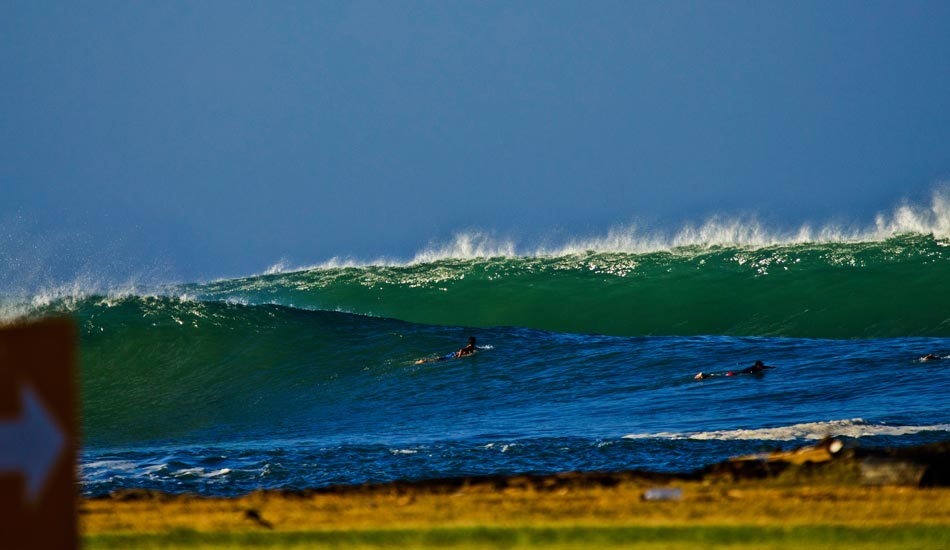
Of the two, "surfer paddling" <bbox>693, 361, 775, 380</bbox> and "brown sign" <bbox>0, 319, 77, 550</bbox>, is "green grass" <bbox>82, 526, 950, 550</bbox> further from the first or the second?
"surfer paddling" <bbox>693, 361, 775, 380</bbox>

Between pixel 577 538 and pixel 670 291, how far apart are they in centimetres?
2062

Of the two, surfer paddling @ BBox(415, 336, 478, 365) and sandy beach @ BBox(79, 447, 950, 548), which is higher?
surfer paddling @ BBox(415, 336, 478, 365)

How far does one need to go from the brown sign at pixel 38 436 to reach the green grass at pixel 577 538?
7.97 feet

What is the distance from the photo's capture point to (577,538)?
5.88 metres

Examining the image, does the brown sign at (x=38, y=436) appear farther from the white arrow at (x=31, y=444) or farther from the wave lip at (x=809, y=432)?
the wave lip at (x=809, y=432)

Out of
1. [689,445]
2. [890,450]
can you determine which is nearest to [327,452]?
[689,445]

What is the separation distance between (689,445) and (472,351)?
27.9 feet

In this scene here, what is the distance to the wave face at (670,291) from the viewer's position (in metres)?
23.2

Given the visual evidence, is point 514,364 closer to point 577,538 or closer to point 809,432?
point 809,432

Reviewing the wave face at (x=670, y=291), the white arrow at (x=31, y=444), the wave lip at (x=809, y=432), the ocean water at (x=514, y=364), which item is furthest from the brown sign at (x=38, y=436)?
the wave face at (x=670, y=291)

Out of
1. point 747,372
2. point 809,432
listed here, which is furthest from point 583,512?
point 747,372

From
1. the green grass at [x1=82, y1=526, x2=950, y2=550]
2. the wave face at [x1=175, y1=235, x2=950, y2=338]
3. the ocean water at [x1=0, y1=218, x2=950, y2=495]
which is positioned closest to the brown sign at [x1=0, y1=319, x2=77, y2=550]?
the green grass at [x1=82, y1=526, x2=950, y2=550]

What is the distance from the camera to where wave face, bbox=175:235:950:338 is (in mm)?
23250

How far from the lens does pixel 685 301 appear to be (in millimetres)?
25375
